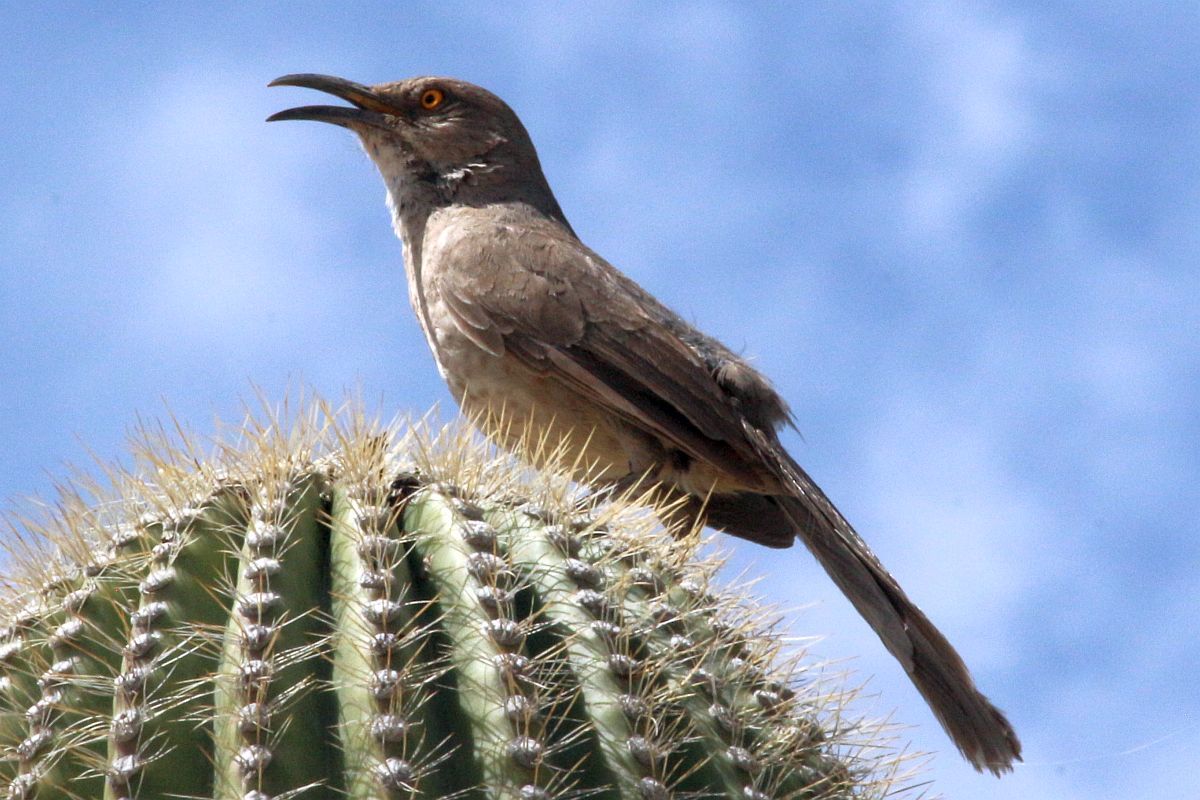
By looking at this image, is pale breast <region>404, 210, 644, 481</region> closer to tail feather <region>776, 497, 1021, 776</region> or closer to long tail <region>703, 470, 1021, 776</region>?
long tail <region>703, 470, 1021, 776</region>

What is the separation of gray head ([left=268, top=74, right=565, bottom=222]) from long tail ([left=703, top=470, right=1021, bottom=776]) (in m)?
1.77

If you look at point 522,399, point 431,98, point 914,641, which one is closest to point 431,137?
point 431,98

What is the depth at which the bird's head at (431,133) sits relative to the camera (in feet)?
20.7

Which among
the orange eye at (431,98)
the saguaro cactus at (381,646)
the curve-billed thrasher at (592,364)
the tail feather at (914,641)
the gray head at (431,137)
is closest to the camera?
the saguaro cactus at (381,646)

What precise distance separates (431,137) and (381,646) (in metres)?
4.23

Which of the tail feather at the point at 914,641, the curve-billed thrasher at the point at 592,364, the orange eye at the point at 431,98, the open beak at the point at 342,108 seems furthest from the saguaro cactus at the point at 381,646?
the orange eye at the point at 431,98

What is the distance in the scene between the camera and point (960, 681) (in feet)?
14.4

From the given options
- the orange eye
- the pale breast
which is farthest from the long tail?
the orange eye

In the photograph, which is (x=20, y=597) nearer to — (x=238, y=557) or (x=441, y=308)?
(x=238, y=557)

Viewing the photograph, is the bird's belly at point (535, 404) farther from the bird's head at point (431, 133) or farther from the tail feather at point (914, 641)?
the bird's head at point (431, 133)

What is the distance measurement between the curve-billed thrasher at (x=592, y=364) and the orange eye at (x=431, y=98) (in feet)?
0.37

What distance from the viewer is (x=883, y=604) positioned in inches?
187

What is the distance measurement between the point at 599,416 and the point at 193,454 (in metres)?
2.54

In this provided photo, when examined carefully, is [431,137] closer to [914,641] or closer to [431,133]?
[431,133]
